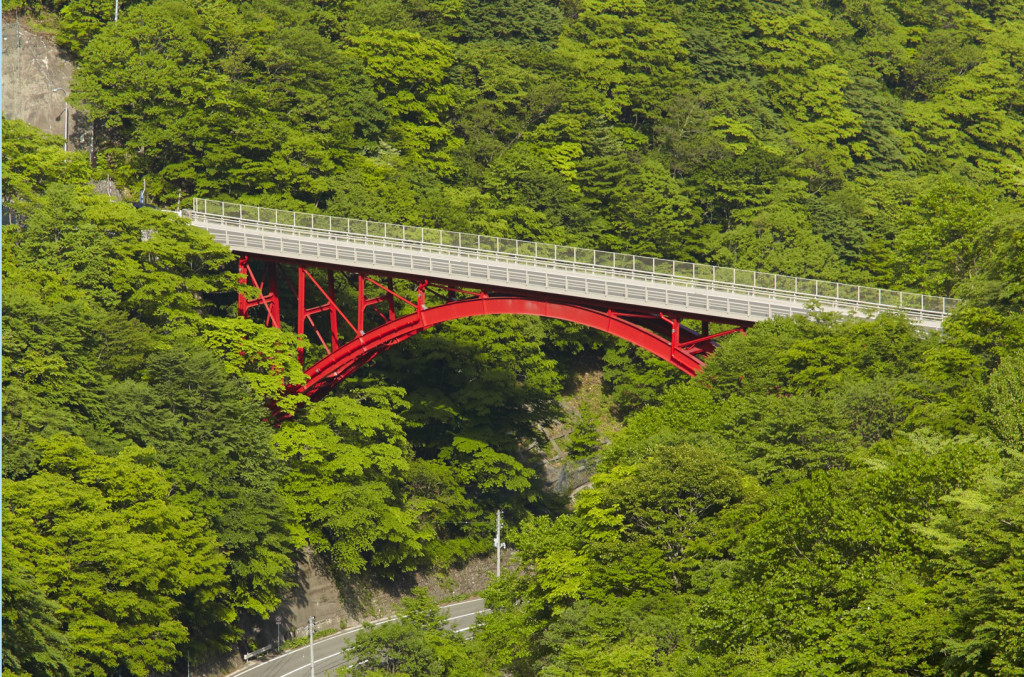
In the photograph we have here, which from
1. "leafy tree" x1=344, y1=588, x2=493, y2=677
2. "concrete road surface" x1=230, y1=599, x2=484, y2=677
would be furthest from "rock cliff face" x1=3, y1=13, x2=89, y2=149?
"leafy tree" x1=344, y1=588, x2=493, y2=677

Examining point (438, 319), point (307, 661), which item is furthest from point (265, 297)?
point (307, 661)

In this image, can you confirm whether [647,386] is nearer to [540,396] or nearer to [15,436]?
[540,396]

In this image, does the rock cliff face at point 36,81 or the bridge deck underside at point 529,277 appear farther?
the rock cliff face at point 36,81

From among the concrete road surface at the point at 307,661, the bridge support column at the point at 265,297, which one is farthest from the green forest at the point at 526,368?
the concrete road surface at the point at 307,661

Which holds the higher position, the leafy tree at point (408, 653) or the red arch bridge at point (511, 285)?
the red arch bridge at point (511, 285)

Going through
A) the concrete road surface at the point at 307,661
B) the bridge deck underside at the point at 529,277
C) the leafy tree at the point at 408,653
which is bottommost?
the concrete road surface at the point at 307,661

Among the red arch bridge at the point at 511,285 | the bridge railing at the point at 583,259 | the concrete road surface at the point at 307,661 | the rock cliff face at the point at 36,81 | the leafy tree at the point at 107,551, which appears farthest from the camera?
the rock cliff face at the point at 36,81

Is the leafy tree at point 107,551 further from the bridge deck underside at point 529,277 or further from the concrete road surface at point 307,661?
the bridge deck underside at point 529,277

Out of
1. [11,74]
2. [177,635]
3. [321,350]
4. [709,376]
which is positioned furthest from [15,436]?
[11,74]
